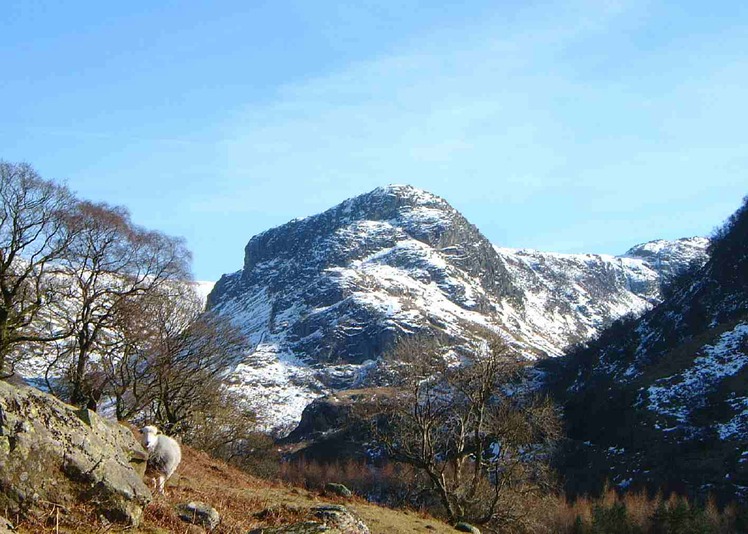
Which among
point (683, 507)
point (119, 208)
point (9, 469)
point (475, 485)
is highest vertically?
point (119, 208)

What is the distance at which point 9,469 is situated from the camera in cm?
897

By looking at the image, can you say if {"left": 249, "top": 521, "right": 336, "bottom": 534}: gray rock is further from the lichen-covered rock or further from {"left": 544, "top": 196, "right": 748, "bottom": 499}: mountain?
{"left": 544, "top": 196, "right": 748, "bottom": 499}: mountain

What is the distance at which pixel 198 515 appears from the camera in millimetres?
12289

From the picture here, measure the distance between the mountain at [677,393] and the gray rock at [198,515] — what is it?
267ft

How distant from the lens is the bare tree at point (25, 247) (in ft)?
87.6

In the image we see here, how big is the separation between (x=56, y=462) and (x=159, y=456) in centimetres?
496

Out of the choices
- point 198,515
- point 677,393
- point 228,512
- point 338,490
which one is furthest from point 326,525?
point 677,393

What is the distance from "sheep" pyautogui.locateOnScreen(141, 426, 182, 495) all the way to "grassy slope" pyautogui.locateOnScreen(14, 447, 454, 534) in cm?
47

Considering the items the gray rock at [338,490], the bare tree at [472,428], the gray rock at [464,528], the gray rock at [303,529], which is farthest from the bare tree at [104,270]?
the gray rock at [303,529]

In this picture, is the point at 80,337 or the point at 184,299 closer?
the point at 80,337

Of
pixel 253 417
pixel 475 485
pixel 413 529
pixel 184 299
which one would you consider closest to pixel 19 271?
pixel 184 299

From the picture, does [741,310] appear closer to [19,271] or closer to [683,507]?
[683,507]

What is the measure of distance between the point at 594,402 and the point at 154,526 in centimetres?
12209

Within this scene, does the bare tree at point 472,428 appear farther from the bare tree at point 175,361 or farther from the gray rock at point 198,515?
the gray rock at point 198,515
